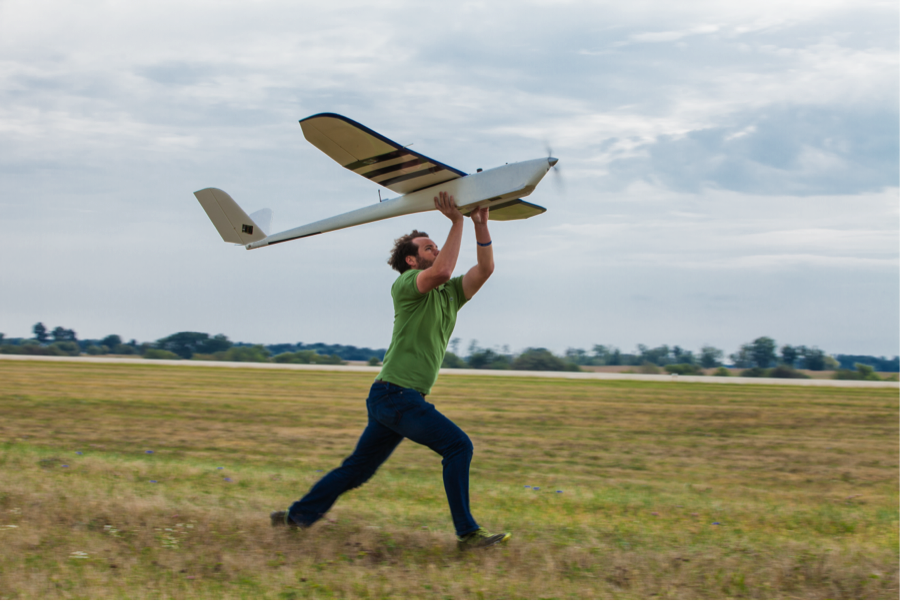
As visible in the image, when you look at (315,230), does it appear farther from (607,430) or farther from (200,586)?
(607,430)

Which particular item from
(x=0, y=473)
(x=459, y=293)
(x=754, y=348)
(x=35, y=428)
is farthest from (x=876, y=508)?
(x=754, y=348)

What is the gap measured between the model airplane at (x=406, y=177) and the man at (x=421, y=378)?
0.11 metres

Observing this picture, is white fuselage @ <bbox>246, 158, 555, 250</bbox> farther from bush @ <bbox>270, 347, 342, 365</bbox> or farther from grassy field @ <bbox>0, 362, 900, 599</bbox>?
bush @ <bbox>270, 347, 342, 365</bbox>

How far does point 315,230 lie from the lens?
15.3ft

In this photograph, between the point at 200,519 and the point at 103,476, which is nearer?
the point at 200,519

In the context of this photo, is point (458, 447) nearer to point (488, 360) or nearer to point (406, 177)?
point (406, 177)

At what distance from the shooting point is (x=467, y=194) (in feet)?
14.0

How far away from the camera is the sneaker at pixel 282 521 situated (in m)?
4.46

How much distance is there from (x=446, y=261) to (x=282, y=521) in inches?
76.4

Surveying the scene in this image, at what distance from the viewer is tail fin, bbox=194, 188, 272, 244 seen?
18.4 ft

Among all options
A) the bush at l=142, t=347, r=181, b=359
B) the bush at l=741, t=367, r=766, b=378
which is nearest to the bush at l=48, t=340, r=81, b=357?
the bush at l=142, t=347, r=181, b=359

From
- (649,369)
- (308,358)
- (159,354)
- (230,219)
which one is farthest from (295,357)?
(230,219)

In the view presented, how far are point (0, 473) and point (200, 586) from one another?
3941 millimetres

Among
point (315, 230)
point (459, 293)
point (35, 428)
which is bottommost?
point (35, 428)
